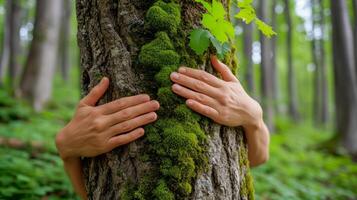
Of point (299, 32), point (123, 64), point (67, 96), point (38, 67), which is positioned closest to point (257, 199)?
point (123, 64)

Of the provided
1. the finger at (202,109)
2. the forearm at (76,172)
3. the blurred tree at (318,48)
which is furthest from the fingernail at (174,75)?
the blurred tree at (318,48)

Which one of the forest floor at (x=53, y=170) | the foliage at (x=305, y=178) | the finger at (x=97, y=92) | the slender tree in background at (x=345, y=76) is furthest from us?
the slender tree in background at (x=345, y=76)

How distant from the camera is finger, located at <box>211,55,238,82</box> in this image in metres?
1.94

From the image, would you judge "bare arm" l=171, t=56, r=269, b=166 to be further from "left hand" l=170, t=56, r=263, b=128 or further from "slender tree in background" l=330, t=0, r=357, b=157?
"slender tree in background" l=330, t=0, r=357, b=157

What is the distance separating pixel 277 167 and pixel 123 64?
207 inches

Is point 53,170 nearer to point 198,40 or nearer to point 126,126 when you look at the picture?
point 126,126

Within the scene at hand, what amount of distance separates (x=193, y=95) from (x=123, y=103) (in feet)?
1.20

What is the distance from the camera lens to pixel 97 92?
1886 mm

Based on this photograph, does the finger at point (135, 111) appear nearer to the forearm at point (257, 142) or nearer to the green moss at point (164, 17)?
the green moss at point (164, 17)

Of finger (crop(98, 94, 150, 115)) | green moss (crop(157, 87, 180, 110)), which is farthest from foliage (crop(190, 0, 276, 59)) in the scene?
A: finger (crop(98, 94, 150, 115))

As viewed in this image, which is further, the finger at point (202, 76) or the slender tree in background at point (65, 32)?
the slender tree in background at point (65, 32)

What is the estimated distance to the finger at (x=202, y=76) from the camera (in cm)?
184

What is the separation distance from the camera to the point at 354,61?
9664mm

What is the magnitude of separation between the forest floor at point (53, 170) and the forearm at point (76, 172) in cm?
101
